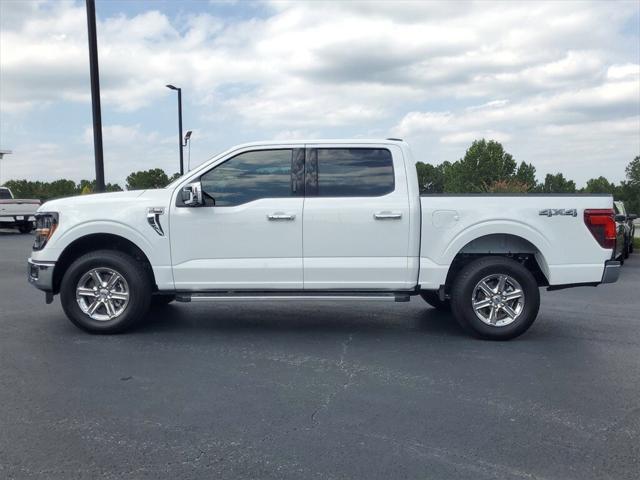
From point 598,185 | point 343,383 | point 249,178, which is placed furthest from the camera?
point 598,185

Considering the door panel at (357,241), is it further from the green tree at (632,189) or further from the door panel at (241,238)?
Result: the green tree at (632,189)

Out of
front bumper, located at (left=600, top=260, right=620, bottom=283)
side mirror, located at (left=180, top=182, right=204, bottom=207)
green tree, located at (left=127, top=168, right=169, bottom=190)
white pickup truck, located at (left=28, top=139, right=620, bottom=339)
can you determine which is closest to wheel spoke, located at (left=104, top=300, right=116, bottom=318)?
white pickup truck, located at (left=28, top=139, right=620, bottom=339)

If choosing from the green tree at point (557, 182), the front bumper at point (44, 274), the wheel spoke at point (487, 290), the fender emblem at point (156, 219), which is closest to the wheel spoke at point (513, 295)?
the wheel spoke at point (487, 290)

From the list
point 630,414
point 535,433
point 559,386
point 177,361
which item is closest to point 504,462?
point 535,433

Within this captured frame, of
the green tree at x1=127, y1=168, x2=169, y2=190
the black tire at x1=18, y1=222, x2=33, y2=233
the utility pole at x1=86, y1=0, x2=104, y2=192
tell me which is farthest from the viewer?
the green tree at x1=127, y1=168, x2=169, y2=190

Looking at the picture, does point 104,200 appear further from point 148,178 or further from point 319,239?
point 148,178

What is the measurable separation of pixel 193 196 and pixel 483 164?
85.5 meters

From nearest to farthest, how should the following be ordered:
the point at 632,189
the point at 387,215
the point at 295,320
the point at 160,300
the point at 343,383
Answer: the point at 343,383
the point at 387,215
the point at 295,320
the point at 160,300
the point at 632,189

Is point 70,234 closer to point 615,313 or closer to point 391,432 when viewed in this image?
point 391,432

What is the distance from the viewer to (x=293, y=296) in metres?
6.59

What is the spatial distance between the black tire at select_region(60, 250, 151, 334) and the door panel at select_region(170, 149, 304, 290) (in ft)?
1.28

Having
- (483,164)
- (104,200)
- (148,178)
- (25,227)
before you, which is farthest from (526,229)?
(483,164)

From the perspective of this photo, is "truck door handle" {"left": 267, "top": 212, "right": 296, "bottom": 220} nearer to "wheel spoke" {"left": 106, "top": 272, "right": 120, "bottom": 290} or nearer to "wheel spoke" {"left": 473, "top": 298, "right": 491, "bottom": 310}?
"wheel spoke" {"left": 106, "top": 272, "right": 120, "bottom": 290}

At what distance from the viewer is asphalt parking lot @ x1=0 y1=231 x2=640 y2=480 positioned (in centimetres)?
360
